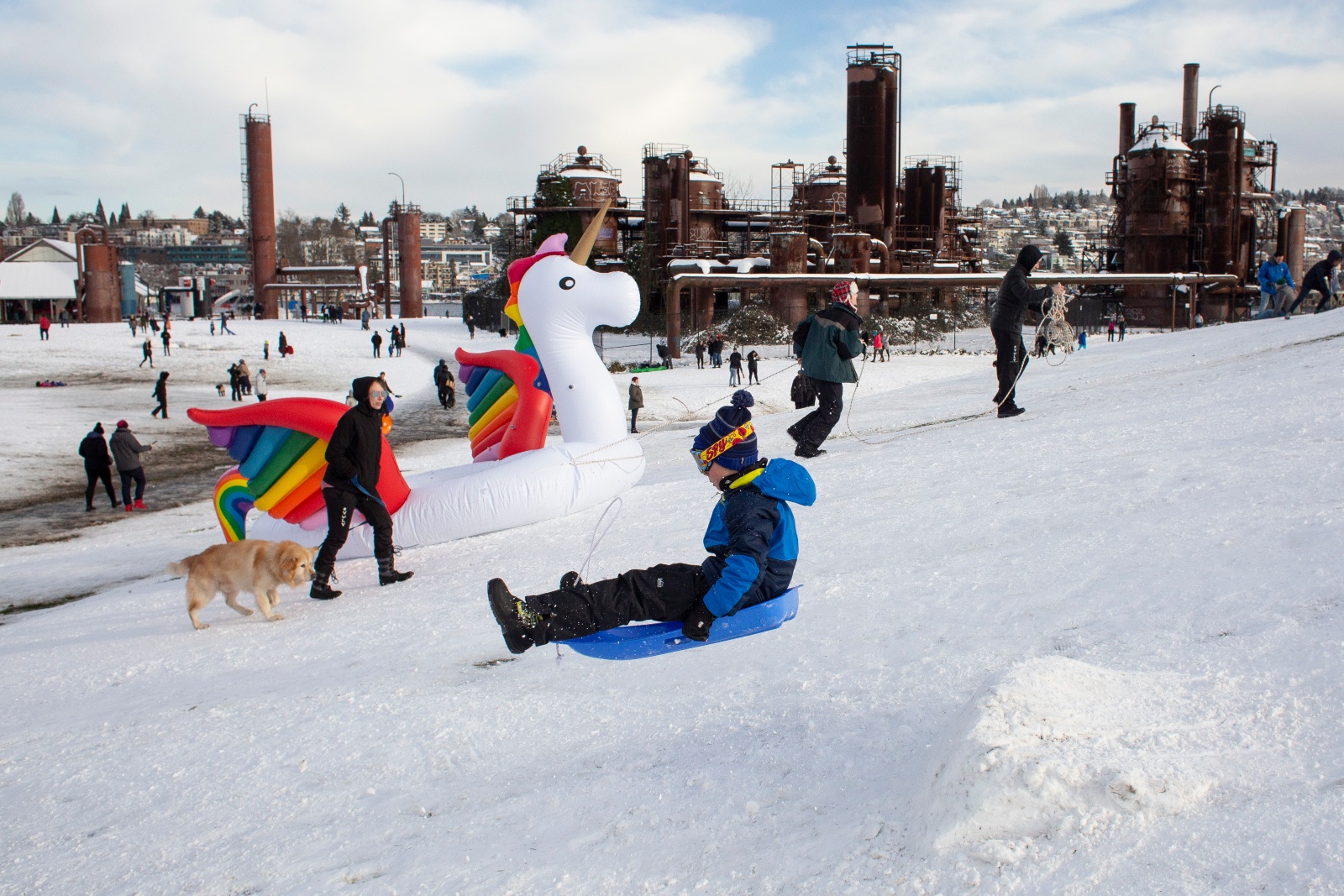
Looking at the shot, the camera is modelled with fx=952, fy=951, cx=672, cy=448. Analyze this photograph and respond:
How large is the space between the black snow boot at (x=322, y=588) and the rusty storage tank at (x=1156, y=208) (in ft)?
159

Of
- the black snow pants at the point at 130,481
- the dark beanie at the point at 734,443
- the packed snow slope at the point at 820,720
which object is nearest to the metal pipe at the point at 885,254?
the black snow pants at the point at 130,481

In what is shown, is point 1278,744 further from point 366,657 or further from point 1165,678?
point 366,657

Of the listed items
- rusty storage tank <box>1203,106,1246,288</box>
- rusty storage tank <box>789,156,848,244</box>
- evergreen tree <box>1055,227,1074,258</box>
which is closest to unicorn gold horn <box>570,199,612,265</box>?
rusty storage tank <box>789,156,848,244</box>

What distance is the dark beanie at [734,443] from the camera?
4.06m

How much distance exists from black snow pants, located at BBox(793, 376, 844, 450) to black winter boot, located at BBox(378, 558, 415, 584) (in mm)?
4300

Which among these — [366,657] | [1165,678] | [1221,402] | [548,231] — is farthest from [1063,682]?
[548,231]

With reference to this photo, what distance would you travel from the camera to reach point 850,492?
25.6 ft

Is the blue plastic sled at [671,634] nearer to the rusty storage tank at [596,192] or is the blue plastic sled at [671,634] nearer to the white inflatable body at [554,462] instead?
the white inflatable body at [554,462]

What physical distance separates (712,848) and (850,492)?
491cm

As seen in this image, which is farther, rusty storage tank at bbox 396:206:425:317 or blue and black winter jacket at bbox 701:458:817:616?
rusty storage tank at bbox 396:206:425:317

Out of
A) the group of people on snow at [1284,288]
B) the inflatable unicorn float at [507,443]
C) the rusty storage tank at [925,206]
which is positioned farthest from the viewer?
the rusty storage tank at [925,206]

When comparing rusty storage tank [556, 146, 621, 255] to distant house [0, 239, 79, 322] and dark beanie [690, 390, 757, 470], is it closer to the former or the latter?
distant house [0, 239, 79, 322]

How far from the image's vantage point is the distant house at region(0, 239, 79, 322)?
60.7 m

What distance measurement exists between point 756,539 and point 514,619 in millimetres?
1052
